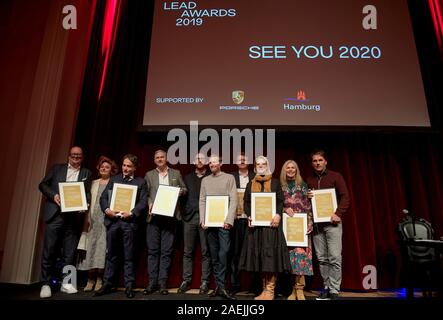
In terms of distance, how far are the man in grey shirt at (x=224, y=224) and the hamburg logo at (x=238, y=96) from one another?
35.5 inches

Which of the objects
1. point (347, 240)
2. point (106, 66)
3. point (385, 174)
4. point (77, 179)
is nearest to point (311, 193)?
point (347, 240)

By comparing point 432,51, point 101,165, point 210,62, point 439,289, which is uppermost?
point 432,51

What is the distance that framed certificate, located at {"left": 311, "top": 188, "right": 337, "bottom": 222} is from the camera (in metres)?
3.50

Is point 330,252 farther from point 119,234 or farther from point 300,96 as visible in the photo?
point 119,234

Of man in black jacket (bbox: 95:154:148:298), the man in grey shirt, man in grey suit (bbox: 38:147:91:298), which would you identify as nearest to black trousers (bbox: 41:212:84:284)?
man in grey suit (bbox: 38:147:91:298)

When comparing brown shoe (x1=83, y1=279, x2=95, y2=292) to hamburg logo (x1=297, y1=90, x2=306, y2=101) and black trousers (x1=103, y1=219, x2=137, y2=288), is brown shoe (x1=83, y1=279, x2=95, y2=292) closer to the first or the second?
black trousers (x1=103, y1=219, x2=137, y2=288)

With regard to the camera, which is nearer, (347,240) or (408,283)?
(408,283)

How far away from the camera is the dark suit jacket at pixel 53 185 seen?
11.8 ft

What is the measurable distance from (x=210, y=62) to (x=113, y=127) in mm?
1591

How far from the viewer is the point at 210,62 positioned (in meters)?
4.45

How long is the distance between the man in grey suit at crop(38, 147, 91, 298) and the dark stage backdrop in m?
0.73

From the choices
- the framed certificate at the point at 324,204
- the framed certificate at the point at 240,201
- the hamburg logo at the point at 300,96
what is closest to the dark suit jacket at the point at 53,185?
the framed certificate at the point at 240,201

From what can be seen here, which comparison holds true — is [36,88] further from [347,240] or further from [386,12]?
[386,12]

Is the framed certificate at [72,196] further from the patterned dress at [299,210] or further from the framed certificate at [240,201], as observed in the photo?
the patterned dress at [299,210]
